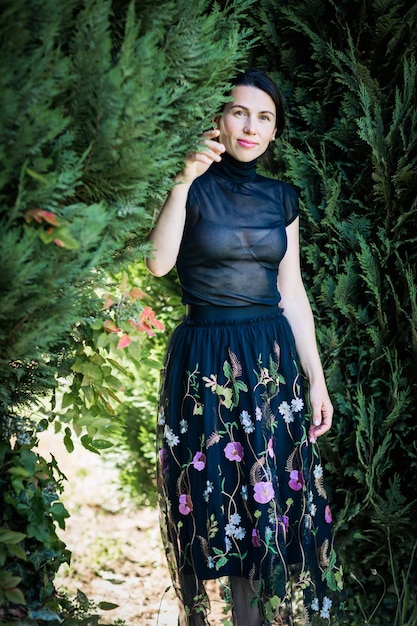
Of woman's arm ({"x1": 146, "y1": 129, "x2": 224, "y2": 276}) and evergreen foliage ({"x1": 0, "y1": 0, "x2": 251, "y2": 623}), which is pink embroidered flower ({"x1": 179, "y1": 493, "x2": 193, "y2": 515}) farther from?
woman's arm ({"x1": 146, "y1": 129, "x2": 224, "y2": 276})

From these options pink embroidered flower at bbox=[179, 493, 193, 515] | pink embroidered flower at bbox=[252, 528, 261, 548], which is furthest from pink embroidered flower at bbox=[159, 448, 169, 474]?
pink embroidered flower at bbox=[252, 528, 261, 548]

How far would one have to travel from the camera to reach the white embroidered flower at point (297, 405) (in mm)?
2391

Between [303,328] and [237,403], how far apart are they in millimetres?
432

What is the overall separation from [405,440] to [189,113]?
5.91 ft

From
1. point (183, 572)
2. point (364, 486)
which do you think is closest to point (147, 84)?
point (183, 572)

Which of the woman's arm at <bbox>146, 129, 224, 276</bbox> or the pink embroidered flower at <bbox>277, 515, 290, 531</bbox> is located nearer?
the woman's arm at <bbox>146, 129, 224, 276</bbox>

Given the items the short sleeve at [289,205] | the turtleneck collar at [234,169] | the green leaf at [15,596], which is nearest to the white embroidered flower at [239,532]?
the green leaf at [15,596]

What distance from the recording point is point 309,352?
2.51 meters

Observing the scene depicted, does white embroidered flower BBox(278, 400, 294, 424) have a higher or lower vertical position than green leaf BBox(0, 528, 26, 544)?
higher

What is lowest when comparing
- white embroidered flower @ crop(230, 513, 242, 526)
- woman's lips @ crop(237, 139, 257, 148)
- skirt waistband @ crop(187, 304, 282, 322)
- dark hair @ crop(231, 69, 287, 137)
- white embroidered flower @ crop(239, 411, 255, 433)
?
white embroidered flower @ crop(230, 513, 242, 526)

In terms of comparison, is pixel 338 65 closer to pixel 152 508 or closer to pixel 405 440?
pixel 405 440

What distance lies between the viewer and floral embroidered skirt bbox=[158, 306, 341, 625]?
2.26 meters

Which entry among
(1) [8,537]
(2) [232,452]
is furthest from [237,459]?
(1) [8,537]

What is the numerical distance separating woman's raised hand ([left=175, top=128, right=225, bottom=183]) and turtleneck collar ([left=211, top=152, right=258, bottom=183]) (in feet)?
1.14
